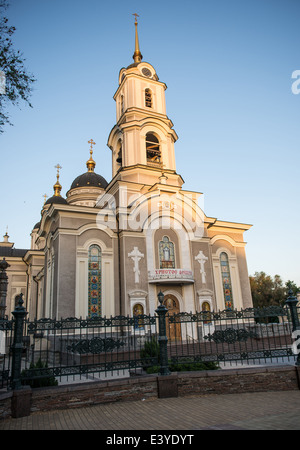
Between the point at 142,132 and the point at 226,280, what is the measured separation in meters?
11.0

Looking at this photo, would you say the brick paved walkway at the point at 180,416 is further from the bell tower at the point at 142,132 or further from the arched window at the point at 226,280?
the bell tower at the point at 142,132

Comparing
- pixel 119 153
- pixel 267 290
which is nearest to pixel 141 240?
pixel 119 153

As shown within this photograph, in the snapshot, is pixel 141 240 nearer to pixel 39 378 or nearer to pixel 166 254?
pixel 166 254

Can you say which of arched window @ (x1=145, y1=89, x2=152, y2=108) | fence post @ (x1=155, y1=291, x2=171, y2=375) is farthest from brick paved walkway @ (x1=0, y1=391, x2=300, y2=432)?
arched window @ (x1=145, y1=89, x2=152, y2=108)

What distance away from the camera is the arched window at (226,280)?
20547mm

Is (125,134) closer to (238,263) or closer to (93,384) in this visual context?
(238,263)

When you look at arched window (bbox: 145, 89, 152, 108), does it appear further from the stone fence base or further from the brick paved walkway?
the brick paved walkway

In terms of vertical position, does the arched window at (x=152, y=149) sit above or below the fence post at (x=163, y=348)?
above

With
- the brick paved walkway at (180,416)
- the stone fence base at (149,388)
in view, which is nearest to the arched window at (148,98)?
the stone fence base at (149,388)

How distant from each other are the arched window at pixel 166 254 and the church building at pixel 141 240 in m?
0.06

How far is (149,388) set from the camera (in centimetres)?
728

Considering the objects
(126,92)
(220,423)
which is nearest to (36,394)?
(220,423)

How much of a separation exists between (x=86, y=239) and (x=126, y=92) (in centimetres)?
1180

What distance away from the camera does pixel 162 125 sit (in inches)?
887
